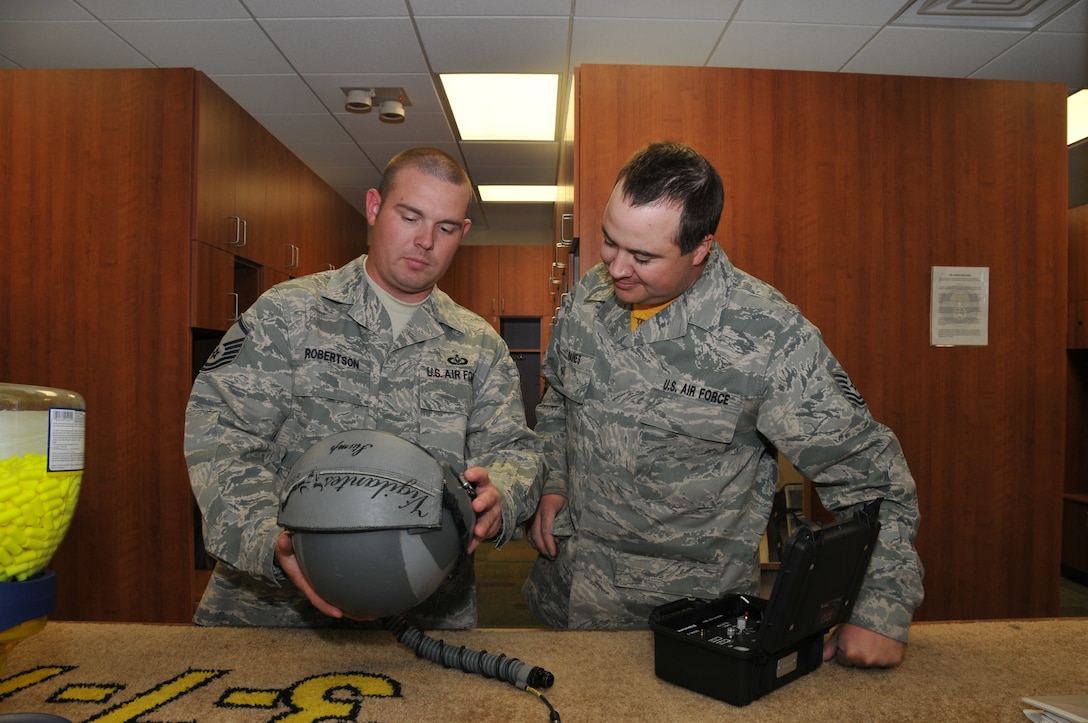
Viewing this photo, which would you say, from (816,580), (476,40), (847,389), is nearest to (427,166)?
(847,389)

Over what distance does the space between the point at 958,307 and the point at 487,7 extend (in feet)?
8.41

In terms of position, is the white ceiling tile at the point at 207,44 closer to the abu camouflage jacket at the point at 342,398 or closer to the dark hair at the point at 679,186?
the abu camouflage jacket at the point at 342,398

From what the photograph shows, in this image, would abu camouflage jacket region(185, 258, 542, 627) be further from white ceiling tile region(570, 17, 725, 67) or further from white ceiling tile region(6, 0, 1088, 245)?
white ceiling tile region(570, 17, 725, 67)

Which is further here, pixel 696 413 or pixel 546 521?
pixel 546 521

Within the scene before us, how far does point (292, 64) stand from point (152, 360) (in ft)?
6.07

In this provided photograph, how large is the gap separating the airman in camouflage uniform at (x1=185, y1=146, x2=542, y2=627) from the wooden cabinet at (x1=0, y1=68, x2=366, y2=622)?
1910 millimetres

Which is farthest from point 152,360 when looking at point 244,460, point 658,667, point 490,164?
point 490,164

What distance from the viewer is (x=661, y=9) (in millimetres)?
3570

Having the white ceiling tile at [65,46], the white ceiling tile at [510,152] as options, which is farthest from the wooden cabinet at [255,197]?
the white ceiling tile at [510,152]

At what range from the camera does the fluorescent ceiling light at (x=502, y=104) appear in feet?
14.6

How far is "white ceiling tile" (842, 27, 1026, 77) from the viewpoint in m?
3.80

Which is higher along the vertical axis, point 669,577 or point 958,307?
point 958,307

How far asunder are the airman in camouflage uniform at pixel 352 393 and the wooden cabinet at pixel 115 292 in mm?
1910

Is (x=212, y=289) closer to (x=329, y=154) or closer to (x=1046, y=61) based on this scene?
(x=329, y=154)
